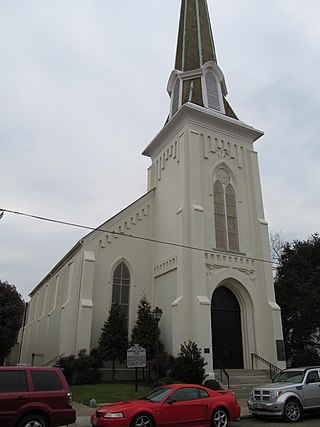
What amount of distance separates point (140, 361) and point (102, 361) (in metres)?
5.61

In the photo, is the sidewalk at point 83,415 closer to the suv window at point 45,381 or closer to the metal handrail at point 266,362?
the suv window at point 45,381

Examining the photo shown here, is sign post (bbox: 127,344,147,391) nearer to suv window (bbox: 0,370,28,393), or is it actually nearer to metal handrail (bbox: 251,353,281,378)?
suv window (bbox: 0,370,28,393)

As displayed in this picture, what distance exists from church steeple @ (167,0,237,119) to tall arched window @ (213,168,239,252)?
5913 mm

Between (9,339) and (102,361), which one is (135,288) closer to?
(102,361)

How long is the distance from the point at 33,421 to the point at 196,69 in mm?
25755

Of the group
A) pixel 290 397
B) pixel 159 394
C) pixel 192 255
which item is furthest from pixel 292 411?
pixel 192 255

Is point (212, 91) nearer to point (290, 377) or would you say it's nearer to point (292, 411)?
point (290, 377)

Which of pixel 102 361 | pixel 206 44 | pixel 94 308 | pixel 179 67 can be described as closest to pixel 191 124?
pixel 179 67

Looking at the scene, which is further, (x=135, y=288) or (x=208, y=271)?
(x=135, y=288)

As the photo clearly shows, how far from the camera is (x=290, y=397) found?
37.5 feet

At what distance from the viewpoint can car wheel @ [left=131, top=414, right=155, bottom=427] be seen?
346 inches

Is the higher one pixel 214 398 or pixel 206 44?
pixel 206 44

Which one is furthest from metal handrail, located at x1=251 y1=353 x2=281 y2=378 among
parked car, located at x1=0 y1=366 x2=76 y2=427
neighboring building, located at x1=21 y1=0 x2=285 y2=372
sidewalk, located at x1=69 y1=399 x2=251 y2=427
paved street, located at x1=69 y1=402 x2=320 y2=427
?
parked car, located at x1=0 y1=366 x2=76 y2=427

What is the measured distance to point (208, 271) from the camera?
2086 cm
